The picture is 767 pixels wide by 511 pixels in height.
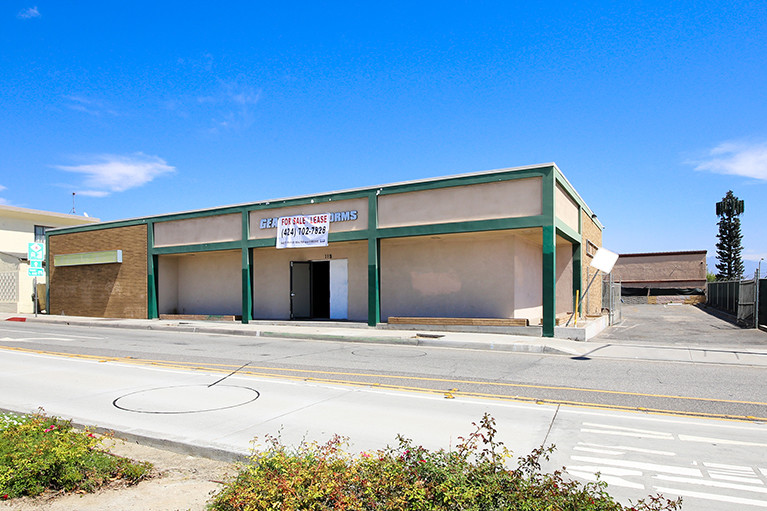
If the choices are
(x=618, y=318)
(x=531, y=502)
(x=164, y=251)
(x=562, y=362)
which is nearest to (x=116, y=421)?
(x=531, y=502)

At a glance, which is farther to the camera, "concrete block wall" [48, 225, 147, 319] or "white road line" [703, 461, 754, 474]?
"concrete block wall" [48, 225, 147, 319]

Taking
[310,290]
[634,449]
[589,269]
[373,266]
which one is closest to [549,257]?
[373,266]

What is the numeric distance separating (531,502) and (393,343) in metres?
13.5

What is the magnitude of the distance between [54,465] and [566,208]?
18.8 meters

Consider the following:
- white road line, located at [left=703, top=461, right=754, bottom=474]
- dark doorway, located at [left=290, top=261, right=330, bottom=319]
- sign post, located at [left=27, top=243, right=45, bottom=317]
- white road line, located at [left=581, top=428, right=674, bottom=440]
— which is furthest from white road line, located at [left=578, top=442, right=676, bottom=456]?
sign post, located at [left=27, top=243, right=45, bottom=317]

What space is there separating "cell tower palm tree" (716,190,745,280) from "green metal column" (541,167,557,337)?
53586 millimetres

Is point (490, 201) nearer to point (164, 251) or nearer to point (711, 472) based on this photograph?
point (711, 472)

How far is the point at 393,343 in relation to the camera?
55.3 ft

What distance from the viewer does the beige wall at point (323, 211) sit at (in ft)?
68.7

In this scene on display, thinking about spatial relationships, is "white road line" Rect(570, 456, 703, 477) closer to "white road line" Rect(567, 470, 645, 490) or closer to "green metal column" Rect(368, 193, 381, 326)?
"white road line" Rect(567, 470, 645, 490)

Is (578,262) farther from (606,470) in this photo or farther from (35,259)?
(35,259)

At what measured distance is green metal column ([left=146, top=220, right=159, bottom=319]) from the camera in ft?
88.6

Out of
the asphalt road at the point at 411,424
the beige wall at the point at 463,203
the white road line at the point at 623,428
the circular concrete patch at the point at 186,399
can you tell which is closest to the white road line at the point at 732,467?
the asphalt road at the point at 411,424

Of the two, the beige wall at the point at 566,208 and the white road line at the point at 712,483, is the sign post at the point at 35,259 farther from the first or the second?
the white road line at the point at 712,483
